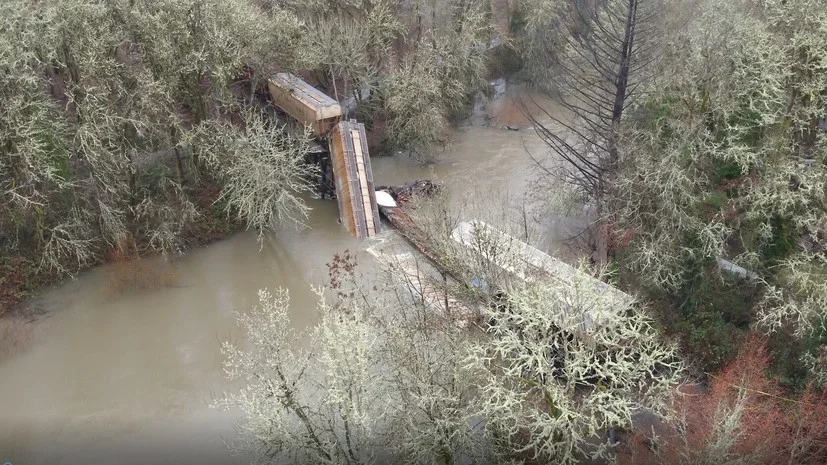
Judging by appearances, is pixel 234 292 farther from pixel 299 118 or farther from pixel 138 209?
pixel 299 118

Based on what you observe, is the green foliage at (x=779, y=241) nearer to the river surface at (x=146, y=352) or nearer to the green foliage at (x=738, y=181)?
the green foliage at (x=738, y=181)

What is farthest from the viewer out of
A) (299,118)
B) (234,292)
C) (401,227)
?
(299,118)

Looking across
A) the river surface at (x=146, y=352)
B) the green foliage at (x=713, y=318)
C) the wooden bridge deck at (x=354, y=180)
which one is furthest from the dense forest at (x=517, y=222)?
the wooden bridge deck at (x=354, y=180)

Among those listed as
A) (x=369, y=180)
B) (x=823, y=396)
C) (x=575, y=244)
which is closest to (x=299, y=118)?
(x=369, y=180)

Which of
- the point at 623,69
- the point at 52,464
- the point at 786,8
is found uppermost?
the point at 786,8

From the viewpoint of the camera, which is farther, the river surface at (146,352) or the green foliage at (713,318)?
the green foliage at (713,318)

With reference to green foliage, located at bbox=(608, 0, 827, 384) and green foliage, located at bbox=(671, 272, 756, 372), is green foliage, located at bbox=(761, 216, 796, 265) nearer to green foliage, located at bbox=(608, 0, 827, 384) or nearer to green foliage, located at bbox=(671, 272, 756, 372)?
green foliage, located at bbox=(608, 0, 827, 384)
